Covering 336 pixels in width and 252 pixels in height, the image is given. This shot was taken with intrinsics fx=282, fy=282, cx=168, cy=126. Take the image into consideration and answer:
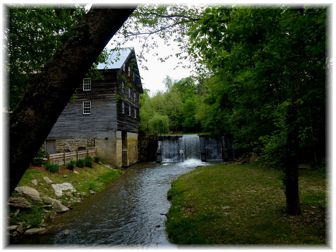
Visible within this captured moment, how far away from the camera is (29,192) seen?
1110cm

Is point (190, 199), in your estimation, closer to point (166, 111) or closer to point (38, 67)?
point (38, 67)

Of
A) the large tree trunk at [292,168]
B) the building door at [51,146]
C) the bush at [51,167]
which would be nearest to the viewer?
the large tree trunk at [292,168]

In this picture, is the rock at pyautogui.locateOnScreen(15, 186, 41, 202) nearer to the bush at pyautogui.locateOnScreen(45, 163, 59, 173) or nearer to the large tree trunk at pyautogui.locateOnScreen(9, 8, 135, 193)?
the bush at pyautogui.locateOnScreen(45, 163, 59, 173)

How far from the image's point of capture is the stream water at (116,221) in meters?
7.88

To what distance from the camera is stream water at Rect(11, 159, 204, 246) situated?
788cm

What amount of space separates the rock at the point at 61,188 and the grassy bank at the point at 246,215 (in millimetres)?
4900

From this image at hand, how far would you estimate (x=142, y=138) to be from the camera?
32281mm

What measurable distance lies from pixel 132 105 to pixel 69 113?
23.6 feet

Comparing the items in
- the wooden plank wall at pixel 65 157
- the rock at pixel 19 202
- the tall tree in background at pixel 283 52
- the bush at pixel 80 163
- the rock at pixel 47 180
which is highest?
the tall tree in background at pixel 283 52

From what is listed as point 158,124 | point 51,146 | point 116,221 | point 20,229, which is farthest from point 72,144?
point 158,124

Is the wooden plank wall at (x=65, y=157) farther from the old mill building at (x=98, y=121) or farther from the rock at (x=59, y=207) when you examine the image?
the rock at (x=59, y=207)

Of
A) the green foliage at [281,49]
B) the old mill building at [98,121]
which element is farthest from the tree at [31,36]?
the old mill building at [98,121]

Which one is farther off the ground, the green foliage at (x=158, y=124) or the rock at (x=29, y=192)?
the green foliage at (x=158, y=124)

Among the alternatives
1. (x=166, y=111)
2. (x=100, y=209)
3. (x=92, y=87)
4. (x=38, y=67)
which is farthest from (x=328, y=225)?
(x=166, y=111)
